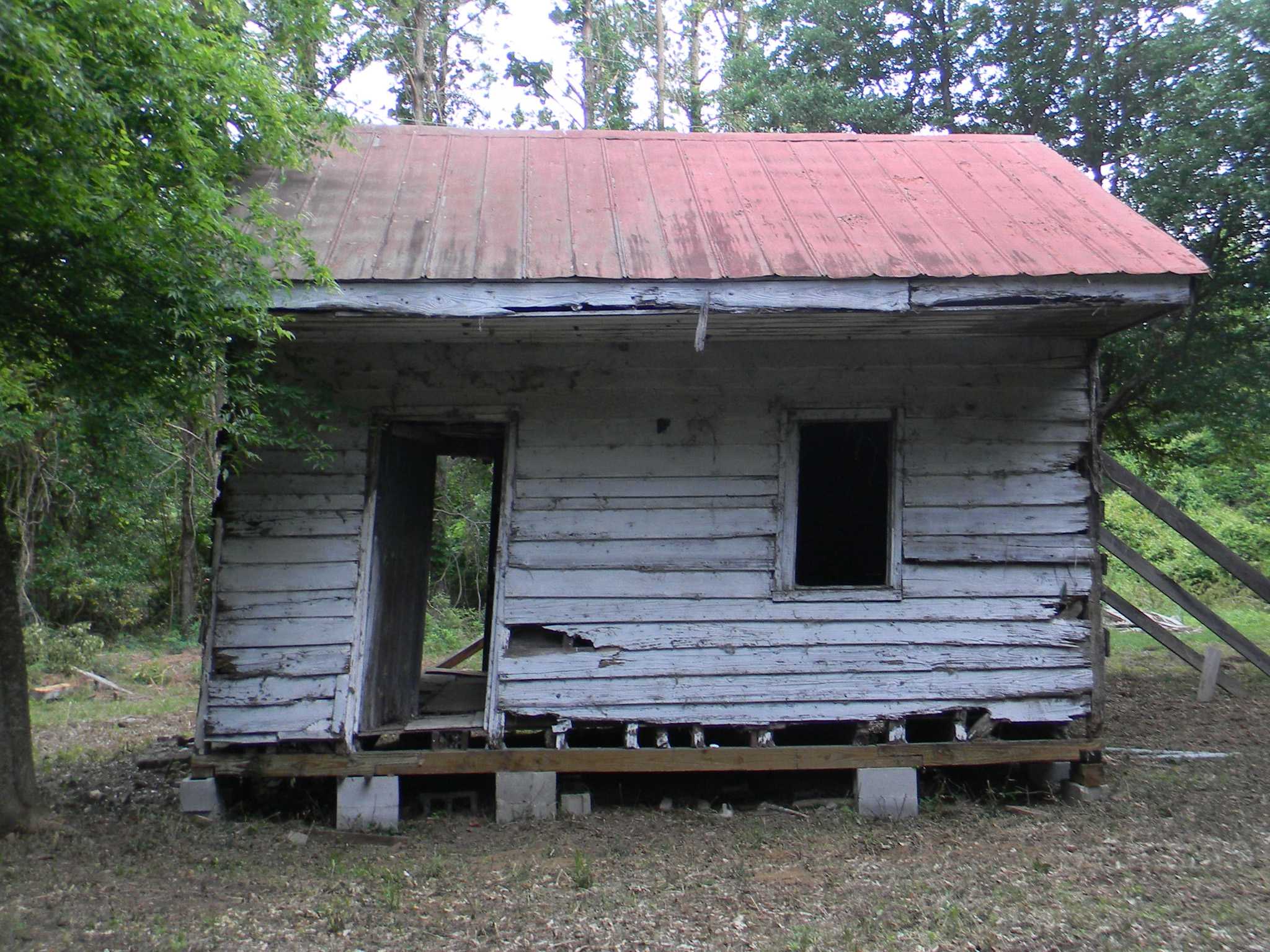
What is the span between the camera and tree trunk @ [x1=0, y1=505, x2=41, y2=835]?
209 inches

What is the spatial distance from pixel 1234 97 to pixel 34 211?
1158 centimetres

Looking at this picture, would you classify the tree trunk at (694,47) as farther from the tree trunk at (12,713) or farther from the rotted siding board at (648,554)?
the tree trunk at (12,713)

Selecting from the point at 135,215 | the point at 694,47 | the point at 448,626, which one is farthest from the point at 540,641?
the point at 694,47

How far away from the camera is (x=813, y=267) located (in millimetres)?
5676

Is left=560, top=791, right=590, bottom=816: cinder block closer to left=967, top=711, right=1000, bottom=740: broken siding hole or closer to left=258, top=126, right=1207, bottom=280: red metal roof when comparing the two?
left=967, top=711, right=1000, bottom=740: broken siding hole

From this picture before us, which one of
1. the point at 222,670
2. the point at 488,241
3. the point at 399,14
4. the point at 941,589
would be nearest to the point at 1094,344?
the point at 941,589

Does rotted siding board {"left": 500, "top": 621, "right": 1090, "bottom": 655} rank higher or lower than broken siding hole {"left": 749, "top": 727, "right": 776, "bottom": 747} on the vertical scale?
higher

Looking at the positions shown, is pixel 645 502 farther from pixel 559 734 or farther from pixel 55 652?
pixel 55 652

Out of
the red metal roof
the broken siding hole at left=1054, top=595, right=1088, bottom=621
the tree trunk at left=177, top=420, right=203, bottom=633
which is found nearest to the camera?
the red metal roof

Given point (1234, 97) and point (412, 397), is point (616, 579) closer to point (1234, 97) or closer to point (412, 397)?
point (412, 397)

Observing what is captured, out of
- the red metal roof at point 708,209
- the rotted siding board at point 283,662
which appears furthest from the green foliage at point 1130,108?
the rotted siding board at point 283,662

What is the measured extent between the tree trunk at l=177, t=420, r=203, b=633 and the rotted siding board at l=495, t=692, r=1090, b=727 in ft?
34.0

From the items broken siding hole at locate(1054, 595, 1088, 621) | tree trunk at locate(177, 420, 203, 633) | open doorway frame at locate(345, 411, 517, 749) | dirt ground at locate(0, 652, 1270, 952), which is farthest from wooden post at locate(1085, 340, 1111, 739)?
tree trunk at locate(177, 420, 203, 633)

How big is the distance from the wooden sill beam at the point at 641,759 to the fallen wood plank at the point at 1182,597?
300 centimetres
